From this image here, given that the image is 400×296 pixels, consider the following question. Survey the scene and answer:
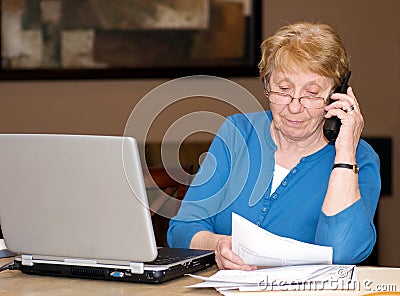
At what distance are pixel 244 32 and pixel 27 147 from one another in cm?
300

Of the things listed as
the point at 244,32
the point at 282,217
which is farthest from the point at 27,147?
the point at 244,32

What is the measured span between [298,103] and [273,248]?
1.80 feet

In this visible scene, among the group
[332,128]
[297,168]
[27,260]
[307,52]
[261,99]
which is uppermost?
[307,52]

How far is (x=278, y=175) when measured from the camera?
8.66 ft

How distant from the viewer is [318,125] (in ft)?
8.54

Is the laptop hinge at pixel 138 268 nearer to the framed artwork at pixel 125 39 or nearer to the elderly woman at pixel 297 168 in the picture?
the elderly woman at pixel 297 168

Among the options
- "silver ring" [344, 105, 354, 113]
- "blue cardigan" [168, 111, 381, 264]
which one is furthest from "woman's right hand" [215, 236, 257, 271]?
"silver ring" [344, 105, 354, 113]

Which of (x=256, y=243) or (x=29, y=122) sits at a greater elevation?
(x=256, y=243)

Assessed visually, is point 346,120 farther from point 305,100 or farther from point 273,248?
point 273,248

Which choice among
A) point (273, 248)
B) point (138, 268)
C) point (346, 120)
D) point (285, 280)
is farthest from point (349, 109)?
point (138, 268)

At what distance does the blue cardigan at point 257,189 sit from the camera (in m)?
2.55

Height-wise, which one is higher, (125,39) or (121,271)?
(125,39)

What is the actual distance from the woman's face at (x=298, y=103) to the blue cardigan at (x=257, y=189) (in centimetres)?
11

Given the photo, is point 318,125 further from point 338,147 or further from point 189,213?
point 189,213
